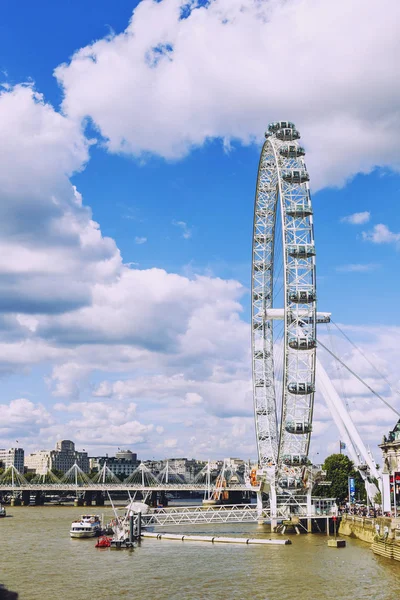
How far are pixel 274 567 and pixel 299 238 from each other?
33.7 metres

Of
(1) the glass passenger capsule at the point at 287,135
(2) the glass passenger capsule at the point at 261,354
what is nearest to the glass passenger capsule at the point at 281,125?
(1) the glass passenger capsule at the point at 287,135

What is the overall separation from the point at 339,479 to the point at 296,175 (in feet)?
134

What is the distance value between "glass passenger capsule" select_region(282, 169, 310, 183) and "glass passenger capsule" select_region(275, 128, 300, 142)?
392cm

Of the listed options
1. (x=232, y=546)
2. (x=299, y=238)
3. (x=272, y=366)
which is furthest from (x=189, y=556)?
(x=272, y=366)

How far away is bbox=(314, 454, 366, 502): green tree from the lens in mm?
91375

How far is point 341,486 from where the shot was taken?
91688 millimetres

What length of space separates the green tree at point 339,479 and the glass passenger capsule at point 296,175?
38177 millimetres

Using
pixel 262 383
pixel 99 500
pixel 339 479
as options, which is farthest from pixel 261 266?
pixel 99 500

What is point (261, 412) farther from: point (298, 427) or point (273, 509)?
point (273, 509)

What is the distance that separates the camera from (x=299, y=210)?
6888 centimetres

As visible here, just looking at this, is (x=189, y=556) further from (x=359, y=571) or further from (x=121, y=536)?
(x=359, y=571)

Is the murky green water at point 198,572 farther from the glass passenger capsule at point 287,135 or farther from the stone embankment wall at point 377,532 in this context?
the glass passenger capsule at point 287,135

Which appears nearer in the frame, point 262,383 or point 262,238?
point 262,238

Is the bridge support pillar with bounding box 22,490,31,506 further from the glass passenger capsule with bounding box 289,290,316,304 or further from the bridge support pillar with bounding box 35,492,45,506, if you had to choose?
the glass passenger capsule with bounding box 289,290,316,304
